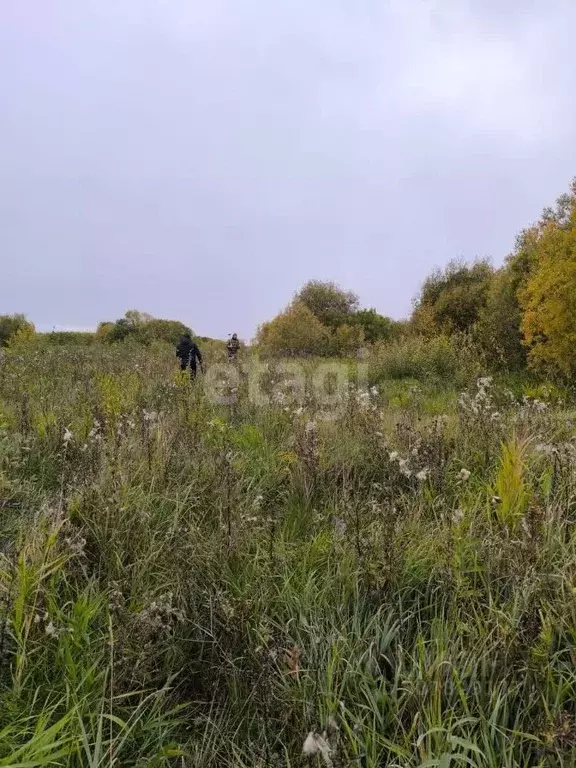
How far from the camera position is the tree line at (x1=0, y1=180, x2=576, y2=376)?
1023cm

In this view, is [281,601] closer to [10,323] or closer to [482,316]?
[482,316]

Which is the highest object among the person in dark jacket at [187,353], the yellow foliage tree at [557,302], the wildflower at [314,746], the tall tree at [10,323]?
the tall tree at [10,323]

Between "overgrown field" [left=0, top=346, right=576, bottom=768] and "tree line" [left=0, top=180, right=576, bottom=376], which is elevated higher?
"tree line" [left=0, top=180, right=576, bottom=376]

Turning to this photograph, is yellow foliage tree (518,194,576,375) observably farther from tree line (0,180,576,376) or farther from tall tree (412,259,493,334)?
tall tree (412,259,493,334)

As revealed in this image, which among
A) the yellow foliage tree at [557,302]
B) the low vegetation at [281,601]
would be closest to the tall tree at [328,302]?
the yellow foliage tree at [557,302]

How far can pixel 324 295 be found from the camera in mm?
30812

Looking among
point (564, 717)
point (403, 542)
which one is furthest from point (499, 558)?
point (564, 717)

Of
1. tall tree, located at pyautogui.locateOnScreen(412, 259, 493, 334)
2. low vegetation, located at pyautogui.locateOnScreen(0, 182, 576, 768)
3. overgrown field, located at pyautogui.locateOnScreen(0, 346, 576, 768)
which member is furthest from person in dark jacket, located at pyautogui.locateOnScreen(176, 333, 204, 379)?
tall tree, located at pyautogui.locateOnScreen(412, 259, 493, 334)

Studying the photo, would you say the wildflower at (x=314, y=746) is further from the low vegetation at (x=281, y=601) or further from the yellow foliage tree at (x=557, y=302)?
the yellow foliage tree at (x=557, y=302)

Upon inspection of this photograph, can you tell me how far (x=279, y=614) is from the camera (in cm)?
239

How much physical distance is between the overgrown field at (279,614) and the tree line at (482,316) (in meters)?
7.56

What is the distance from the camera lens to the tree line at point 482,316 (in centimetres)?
1023

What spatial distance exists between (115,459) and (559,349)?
10.0m

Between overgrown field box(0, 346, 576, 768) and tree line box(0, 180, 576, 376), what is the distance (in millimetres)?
7556
